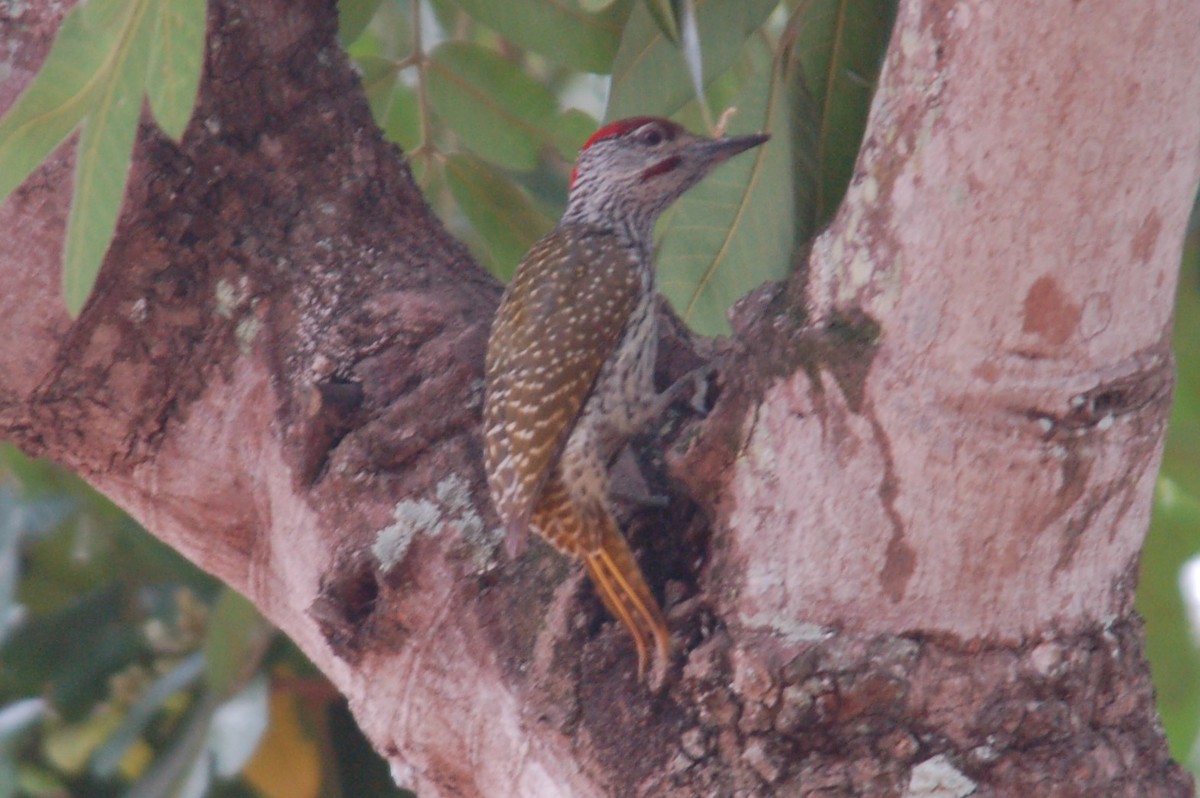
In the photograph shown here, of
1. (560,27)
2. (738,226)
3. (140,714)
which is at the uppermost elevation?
(560,27)

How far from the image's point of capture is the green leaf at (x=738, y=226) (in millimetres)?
2510

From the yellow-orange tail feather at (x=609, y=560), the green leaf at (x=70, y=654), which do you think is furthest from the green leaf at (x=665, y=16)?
the green leaf at (x=70, y=654)

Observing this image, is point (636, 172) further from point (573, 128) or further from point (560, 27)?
point (560, 27)

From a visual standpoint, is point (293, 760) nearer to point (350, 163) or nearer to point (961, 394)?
point (350, 163)

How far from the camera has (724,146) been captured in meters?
2.87

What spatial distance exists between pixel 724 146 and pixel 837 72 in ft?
1.36

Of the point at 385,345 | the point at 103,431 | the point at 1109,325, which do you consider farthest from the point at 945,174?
the point at 103,431

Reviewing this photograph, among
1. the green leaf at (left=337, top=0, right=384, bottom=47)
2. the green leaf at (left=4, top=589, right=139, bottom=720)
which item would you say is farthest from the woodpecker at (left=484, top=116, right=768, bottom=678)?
the green leaf at (left=4, top=589, right=139, bottom=720)

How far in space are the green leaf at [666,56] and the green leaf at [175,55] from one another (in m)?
0.90

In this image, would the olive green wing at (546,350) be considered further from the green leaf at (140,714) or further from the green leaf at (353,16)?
the green leaf at (140,714)

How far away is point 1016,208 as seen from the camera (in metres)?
1.66

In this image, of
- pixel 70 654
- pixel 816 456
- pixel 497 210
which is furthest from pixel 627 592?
pixel 70 654

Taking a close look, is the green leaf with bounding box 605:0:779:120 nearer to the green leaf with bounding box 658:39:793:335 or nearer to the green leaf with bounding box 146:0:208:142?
the green leaf with bounding box 658:39:793:335

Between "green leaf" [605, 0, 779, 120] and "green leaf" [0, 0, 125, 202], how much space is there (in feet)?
3.17
